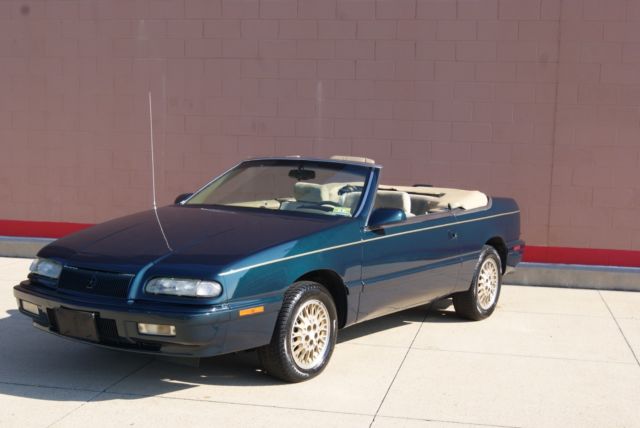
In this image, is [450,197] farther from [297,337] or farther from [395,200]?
[297,337]

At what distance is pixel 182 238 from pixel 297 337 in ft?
3.30

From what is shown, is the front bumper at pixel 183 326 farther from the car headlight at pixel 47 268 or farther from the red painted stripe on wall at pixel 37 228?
the red painted stripe on wall at pixel 37 228

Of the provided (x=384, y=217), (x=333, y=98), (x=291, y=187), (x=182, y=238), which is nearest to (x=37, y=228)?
(x=333, y=98)

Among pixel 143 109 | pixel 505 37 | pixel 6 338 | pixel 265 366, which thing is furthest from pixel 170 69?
pixel 265 366

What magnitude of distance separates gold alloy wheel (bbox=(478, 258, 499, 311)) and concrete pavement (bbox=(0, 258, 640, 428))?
1.03 ft

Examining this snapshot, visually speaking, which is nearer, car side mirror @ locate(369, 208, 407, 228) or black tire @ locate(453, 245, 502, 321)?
car side mirror @ locate(369, 208, 407, 228)

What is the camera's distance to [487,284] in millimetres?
8258

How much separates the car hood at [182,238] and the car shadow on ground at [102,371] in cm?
69

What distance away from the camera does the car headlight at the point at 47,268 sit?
603 centimetres

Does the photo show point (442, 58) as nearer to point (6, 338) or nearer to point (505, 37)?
point (505, 37)

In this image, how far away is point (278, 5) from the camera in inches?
416

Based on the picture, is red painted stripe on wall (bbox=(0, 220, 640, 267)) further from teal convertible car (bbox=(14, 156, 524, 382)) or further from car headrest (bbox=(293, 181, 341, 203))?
car headrest (bbox=(293, 181, 341, 203))

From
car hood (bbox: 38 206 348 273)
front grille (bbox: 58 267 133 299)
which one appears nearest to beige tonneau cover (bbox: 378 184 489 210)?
car hood (bbox: 38 206 348 273)

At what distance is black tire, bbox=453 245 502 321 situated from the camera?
8039mm
